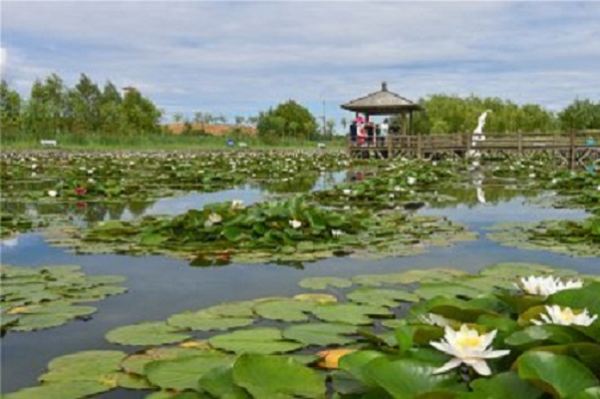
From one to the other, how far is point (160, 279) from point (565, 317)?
9.07 ft

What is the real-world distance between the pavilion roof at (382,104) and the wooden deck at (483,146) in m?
1.05

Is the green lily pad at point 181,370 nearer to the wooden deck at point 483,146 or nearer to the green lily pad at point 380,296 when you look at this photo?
the green lily pad at point 380,296

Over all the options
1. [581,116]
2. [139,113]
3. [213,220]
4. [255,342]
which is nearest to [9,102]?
[139,113]

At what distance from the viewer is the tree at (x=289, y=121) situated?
55.1 m

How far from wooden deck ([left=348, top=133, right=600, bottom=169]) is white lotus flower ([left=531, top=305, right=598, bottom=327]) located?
19562 mm

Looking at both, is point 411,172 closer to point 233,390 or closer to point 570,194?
point 570,194

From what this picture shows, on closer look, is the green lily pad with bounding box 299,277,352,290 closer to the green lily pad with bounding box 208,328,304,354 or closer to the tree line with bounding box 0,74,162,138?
the green lily pad with bounding box 208,328,304,354

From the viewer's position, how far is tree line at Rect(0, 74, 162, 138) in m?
33.8

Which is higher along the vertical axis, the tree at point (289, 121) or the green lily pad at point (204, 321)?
the tree at point (289, 121)

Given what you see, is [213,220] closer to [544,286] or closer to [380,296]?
[380,296]

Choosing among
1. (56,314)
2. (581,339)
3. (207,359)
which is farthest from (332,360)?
(56,314)

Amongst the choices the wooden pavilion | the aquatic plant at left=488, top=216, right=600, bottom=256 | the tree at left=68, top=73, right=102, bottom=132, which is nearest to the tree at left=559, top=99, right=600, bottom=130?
the wooden pavilion

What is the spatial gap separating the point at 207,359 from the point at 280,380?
19.1 inches

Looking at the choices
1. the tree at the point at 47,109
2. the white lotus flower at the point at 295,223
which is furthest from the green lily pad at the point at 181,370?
the tree at the point at 47,109
